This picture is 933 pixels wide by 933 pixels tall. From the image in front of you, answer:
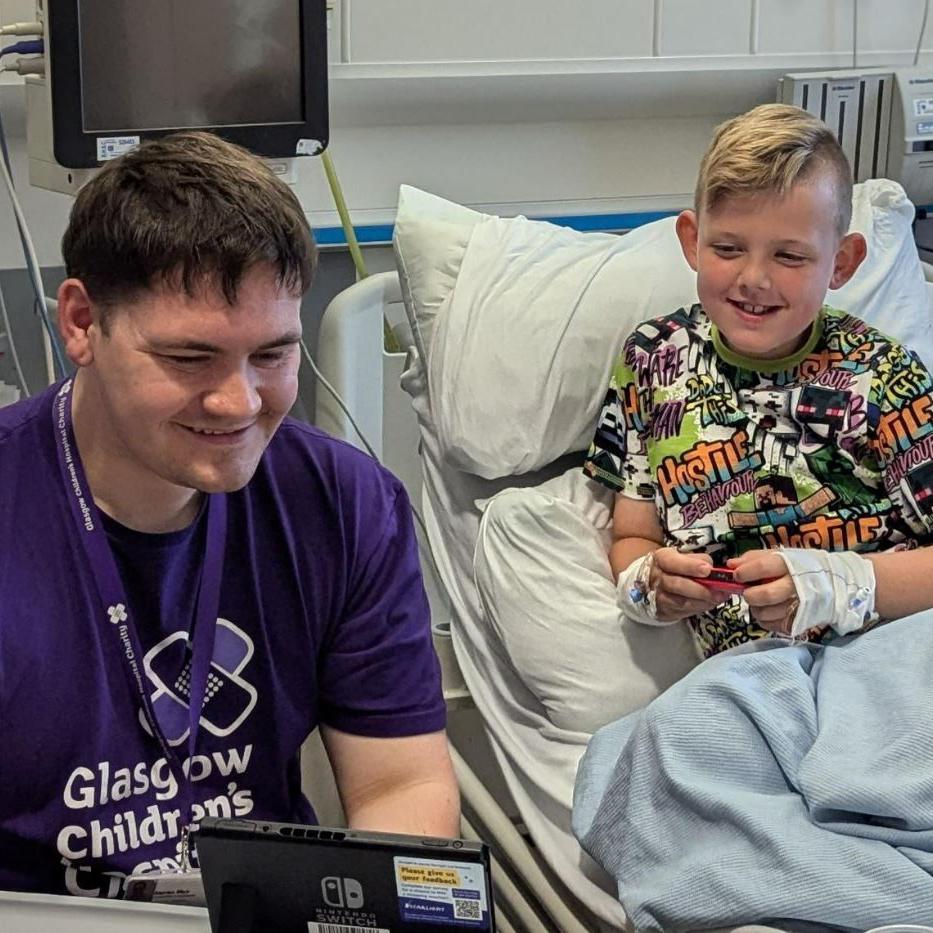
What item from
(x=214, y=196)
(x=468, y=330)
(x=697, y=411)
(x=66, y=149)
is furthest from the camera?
(x=468, y=330)

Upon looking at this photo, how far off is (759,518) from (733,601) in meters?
0.11

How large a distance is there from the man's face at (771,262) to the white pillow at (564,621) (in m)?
0.33

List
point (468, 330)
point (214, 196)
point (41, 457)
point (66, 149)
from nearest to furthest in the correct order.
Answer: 1. point (214, 196)
2. point (41, 457)
3. point (66, 149)
4. point (468, 330)

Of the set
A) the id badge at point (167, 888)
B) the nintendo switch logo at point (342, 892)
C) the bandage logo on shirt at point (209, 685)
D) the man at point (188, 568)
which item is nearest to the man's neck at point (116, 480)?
the man at point (188, 568)

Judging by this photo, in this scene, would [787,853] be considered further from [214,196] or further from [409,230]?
[409,230]

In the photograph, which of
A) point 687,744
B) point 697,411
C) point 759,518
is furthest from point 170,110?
point 687,744

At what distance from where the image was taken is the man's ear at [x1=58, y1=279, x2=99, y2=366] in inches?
45.9

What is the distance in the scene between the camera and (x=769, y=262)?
5.55 ft

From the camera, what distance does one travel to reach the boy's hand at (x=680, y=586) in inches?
62.7

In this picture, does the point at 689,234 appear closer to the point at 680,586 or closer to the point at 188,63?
the point at 680,586

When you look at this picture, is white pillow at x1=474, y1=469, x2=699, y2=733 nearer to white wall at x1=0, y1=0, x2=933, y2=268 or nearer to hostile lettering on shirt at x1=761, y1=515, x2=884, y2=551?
hostile lettering on shirt at x1=761, y1=515, x2=884, y2=551

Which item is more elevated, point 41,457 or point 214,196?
point 214,196

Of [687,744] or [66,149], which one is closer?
[687,744]

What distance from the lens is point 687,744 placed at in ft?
4.42
